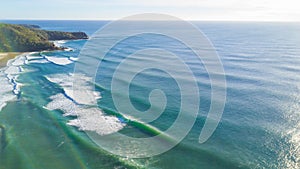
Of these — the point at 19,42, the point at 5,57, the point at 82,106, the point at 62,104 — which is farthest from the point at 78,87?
the point at 19,42

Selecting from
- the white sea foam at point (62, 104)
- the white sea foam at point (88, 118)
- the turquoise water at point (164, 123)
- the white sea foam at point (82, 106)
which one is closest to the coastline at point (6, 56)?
the turquoise water at point (164, 123)

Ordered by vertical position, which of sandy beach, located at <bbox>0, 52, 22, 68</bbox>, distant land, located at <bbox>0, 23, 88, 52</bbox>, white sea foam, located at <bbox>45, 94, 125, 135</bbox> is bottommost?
white sea foam, located at <bbox>45, 94, 125, 135</bbox>

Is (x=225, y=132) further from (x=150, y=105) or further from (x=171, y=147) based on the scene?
(x=150, y=105)

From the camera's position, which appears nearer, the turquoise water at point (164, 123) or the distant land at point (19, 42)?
the turquoise water at point (164, 123)

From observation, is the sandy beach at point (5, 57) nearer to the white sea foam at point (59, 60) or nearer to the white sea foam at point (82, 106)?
the white sea foam at point (59, 60)

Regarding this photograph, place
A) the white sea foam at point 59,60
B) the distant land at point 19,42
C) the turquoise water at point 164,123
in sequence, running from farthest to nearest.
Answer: the distant land at point 19,42, the white sea foam at point 59,60, the turquoise water at point 164,123

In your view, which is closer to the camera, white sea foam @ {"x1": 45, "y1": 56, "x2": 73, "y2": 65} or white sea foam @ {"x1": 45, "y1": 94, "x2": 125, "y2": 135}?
white sea foam @ {"x1": 45, "y1": 94, "x2": 125, "y2": 135}

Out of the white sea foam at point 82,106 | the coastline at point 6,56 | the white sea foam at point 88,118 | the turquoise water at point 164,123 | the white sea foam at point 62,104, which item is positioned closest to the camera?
the turquoise water at point 164,123

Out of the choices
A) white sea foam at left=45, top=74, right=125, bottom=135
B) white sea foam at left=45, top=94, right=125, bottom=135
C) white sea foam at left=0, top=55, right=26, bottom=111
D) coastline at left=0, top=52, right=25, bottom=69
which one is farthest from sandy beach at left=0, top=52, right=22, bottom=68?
white sea foam at left=45, top=94, right=125, bottom=135

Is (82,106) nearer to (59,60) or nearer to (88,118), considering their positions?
(88,118)

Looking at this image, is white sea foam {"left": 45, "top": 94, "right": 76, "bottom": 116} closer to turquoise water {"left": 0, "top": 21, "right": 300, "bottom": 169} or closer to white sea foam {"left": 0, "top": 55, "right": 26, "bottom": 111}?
turquoise water {"left": 0, "top": 21, "right": 300, "bottom": 169}

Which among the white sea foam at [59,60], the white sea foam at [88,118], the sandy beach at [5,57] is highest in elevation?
the white sea foam at [59,60]

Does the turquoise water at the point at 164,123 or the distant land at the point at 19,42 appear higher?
the distant land at the point at 19,42
